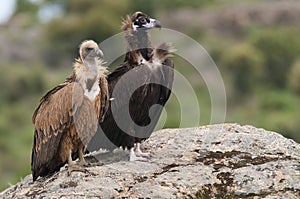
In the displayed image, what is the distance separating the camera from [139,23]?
1226cm

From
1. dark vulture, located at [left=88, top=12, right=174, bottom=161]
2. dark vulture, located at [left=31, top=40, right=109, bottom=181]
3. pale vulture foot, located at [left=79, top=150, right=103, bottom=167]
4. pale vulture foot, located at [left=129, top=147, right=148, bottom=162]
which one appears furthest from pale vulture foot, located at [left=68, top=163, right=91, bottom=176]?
dark vulture, located at [left=88, top=12, right=174, bottom=161]

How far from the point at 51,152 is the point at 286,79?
175 feet

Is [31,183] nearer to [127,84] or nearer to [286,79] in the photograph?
[127,84]

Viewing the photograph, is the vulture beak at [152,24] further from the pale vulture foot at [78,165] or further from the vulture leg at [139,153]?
the pale vulture foot at [78,165]

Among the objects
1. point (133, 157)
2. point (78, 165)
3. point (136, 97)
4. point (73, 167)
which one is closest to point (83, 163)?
point (78, 165)

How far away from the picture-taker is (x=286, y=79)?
62250mm

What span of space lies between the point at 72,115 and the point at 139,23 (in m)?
2.54

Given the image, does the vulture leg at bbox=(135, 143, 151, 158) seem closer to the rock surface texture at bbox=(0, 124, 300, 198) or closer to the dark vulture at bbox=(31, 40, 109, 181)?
the rock surface texture at bbox=(0, 124, 300, 198)

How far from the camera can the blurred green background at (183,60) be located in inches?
1929

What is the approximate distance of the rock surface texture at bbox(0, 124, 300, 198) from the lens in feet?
31.0

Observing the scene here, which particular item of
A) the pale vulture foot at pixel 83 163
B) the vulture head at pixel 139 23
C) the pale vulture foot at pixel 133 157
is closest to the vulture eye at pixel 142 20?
the vulture head at pixel 139 23

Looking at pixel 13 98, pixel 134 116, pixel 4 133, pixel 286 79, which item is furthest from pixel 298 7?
pixel 134 116

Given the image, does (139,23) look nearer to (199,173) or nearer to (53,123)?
(53,123)

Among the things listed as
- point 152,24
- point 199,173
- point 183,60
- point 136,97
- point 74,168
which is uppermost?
point 183,60
